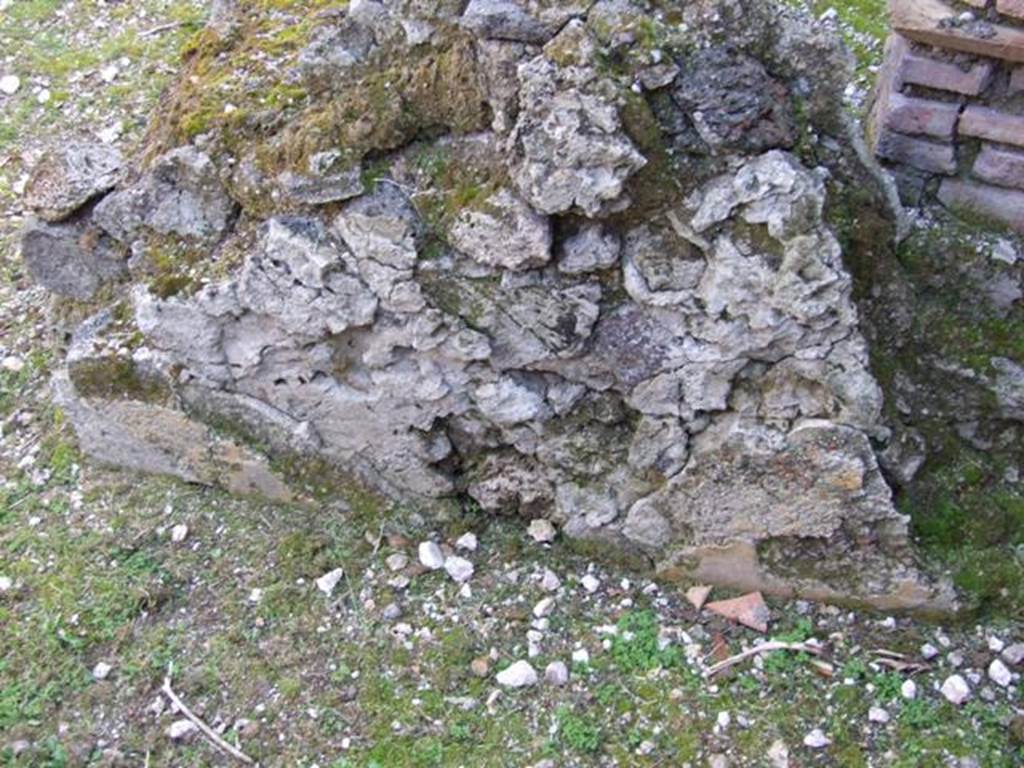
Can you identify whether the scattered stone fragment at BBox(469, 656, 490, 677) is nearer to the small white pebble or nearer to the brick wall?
the small white pebble

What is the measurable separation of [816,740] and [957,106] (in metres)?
1.76

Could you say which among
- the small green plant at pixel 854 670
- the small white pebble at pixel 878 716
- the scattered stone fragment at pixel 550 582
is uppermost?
the small green plant at pixel 854 670

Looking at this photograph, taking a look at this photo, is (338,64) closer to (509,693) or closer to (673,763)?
(509,693)

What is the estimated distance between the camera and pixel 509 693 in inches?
134

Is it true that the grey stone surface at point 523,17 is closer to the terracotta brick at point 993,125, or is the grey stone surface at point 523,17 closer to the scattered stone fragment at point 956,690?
the terracotta brick at point 993,125

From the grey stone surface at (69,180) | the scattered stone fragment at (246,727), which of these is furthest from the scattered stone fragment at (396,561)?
the grey stone surface at (69,180)

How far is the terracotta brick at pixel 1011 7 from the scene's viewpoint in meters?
3.05

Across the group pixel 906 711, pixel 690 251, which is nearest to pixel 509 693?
pixel 906 711

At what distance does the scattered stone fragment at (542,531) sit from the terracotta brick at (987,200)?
1.51 m

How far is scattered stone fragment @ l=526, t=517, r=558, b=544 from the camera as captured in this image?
146 inches

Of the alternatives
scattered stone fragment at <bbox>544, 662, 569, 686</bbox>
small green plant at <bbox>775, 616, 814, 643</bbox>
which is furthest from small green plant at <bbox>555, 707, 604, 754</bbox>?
small green plant at <bbox>775, 616, 814, 643</bbox>

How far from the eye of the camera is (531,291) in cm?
329

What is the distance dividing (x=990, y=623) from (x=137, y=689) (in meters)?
2.43

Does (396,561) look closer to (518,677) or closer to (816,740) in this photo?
(518,677)
